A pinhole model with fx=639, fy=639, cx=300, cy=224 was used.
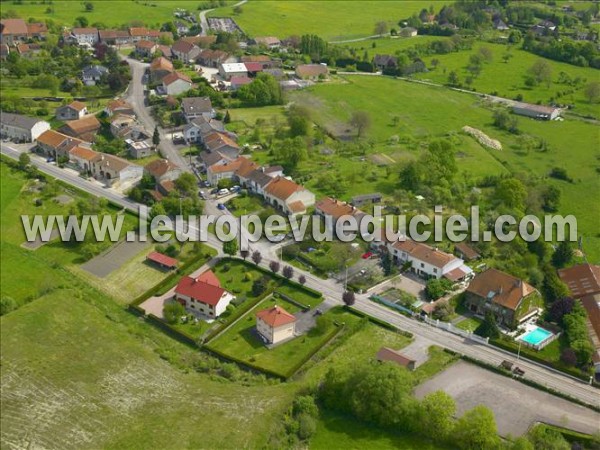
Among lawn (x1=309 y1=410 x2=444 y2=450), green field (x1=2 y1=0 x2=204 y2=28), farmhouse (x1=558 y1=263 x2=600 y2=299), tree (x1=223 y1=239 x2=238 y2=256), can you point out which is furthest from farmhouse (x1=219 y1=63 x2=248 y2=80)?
lawn (x1=309 y1=410 x2=444 y2=450)

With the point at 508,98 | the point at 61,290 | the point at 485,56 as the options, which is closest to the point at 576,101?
the point at 508,98

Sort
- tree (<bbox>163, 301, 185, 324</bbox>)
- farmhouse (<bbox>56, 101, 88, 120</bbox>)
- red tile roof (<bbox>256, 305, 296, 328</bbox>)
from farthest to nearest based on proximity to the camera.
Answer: farmhouse (<bbox>56, 101, 88, 120</bbox>)
tree (<bbox>163, 301, 185, 324</bbox>)
red tile roof (<bbox>256, 305, 296, 328</bbox>)

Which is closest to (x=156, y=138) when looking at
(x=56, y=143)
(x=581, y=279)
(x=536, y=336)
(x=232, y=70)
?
(x=56, y=143)

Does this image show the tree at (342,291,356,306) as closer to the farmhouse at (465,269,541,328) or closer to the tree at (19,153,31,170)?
the farmhouse at (465,269,541,328)

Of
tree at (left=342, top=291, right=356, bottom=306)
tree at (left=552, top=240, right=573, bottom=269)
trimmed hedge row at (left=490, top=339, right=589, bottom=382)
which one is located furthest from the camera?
tree at (left=552, top=240, right=573, bottom=269)

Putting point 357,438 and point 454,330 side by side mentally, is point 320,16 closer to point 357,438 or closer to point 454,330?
point 454,330

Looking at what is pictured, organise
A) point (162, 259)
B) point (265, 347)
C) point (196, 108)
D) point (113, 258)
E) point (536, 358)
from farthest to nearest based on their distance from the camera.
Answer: point (196, 108) → point (113, 258) → point (162, 259) → point (265, 347) → point (536, 358)
